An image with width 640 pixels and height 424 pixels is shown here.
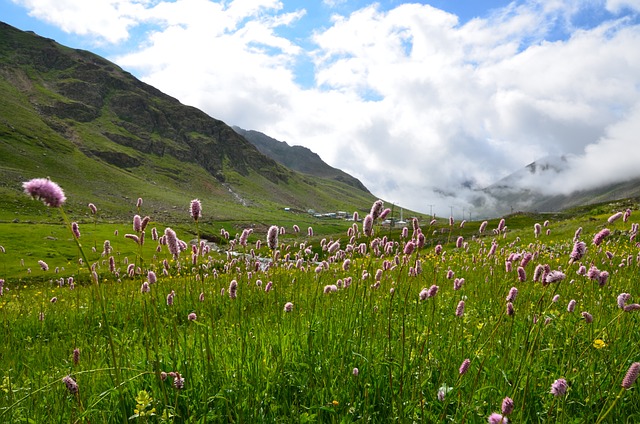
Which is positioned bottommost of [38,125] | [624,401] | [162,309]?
[162,309]

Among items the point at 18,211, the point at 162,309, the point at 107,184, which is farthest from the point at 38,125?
the point at 162,309

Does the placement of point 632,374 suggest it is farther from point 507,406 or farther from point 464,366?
point 464,366

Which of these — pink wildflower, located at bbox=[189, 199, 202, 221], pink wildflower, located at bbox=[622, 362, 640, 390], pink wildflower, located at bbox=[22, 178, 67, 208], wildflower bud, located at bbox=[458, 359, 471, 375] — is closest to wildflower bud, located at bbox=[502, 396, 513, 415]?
wildflower bud, located at bbox=[458, 359, 471, 375]

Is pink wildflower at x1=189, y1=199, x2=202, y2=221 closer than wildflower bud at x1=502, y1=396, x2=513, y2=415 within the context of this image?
No

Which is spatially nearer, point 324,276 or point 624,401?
point 624,401

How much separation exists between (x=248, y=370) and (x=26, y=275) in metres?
41.2

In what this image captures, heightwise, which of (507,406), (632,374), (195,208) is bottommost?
(507,406)

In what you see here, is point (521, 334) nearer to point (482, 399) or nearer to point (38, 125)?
point (482, 399)

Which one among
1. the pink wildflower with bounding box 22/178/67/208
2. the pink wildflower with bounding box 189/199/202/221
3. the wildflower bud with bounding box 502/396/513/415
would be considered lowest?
the wildflower bud with bounding box 502/396/513/415

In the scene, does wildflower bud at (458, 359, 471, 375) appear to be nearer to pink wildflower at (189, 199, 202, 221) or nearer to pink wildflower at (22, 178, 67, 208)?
pink wildflower at (189, 199, 202, 221)

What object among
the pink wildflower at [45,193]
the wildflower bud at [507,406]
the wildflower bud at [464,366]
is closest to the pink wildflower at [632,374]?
the wildflower bud at [507,406]

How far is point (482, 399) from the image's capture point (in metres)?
3.21

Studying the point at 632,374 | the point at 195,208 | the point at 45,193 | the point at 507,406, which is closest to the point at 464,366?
the point at 507,406

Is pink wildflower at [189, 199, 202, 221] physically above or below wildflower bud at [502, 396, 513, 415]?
above
